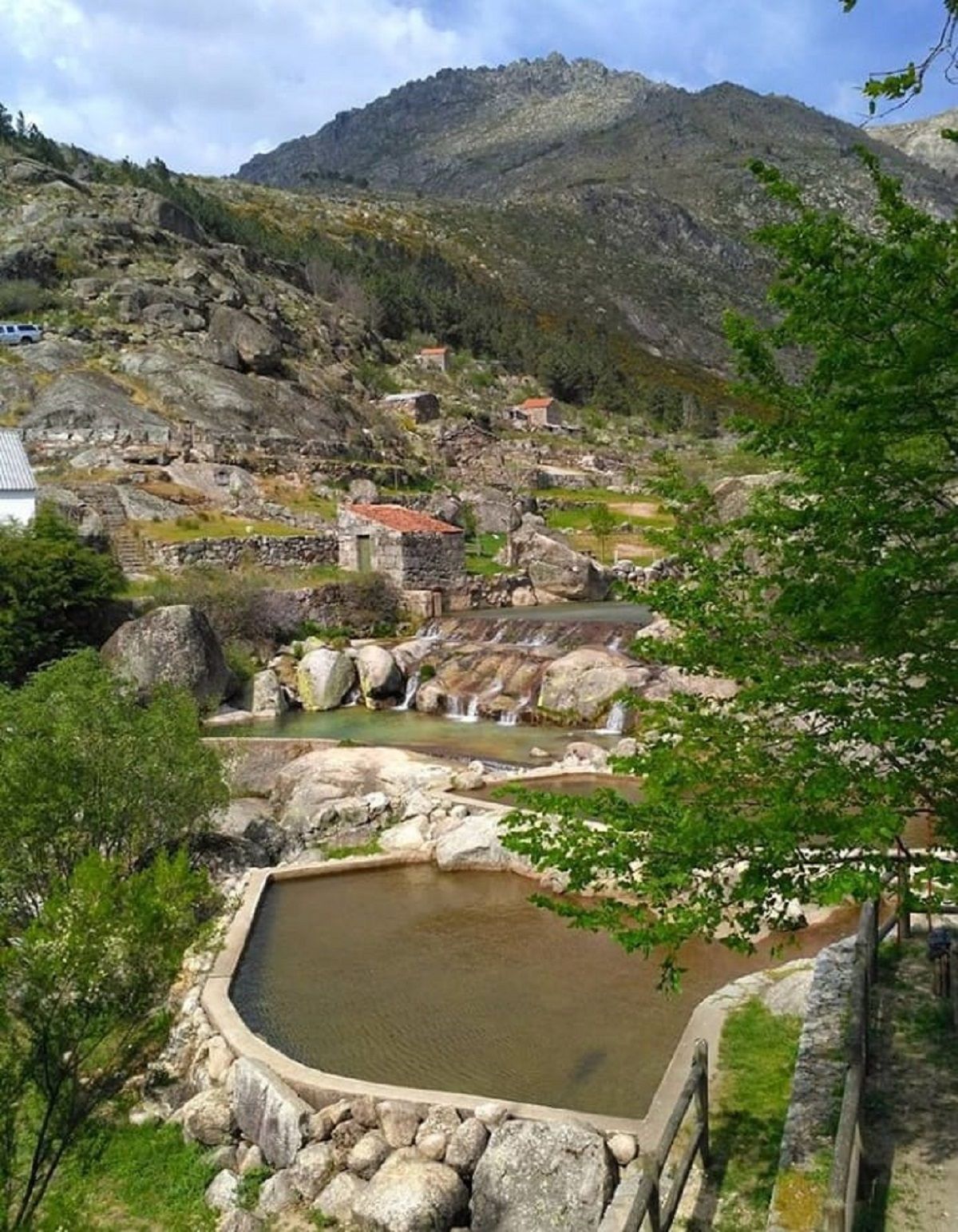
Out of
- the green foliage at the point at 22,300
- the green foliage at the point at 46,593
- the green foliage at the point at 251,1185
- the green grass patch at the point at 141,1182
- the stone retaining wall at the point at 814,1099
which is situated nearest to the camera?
the stone retaining wall at the point at 814,1099

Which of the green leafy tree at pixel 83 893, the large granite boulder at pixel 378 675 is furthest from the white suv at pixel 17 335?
the green leafy tree at pixel 83 893

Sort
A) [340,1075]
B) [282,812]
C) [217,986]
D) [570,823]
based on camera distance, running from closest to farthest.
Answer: [570,823]
[340,1075]
[217,986]
[282,812]

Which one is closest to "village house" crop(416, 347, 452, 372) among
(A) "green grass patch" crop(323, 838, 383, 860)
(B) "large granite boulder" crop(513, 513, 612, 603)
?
(B) "large granite boulder" crop(513, 513, 612, 603)

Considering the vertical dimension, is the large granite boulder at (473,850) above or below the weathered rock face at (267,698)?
above

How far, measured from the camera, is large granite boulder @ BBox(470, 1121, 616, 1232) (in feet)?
24.6

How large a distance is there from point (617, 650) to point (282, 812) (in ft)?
41.5

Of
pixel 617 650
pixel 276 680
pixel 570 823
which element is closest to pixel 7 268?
pixel 276 680

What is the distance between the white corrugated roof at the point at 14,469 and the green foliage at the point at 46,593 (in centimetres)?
340

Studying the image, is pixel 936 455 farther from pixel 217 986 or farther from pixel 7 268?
pixel 7 268

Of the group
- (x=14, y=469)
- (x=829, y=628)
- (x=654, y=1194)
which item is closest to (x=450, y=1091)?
(x=654, y=1194)

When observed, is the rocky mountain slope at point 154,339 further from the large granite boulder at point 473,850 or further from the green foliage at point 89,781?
the large granite boulder at point 473,850

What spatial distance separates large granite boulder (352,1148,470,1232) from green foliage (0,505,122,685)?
22.7 m

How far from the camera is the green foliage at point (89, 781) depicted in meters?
12.5

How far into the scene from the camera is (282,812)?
19453 mm
